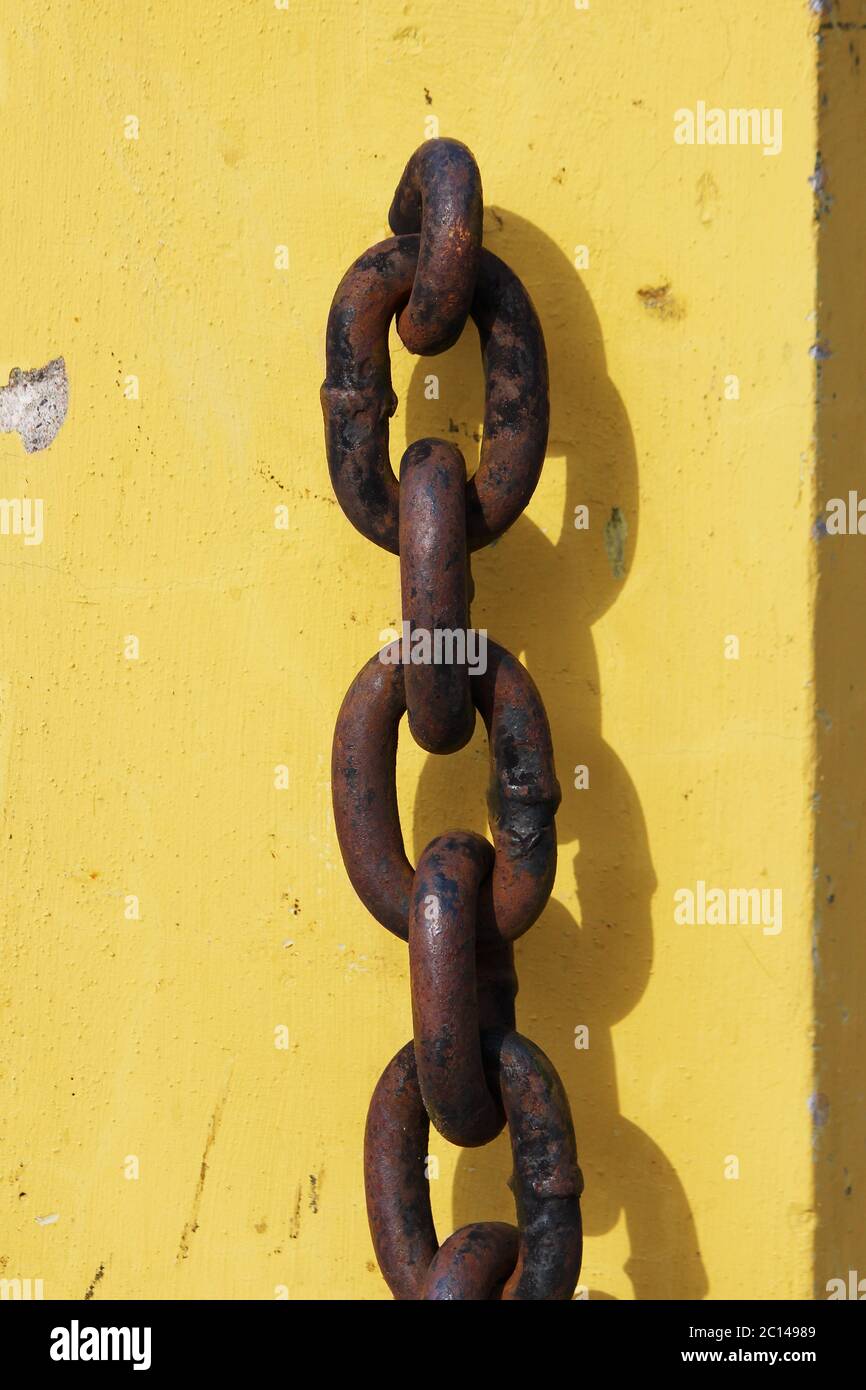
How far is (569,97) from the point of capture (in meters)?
1.29

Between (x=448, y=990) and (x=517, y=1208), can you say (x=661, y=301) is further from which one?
(x=517, y=1208)

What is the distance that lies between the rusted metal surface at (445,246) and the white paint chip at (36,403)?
1.42 ft

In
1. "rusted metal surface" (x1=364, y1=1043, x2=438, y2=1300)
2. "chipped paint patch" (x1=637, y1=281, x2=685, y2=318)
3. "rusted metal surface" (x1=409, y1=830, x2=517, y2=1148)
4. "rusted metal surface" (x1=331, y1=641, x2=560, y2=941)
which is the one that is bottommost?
"rusted metal surface" (x1=364, y1=1043, x2=438, y2=1300)

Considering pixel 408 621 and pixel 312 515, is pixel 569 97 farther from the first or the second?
pixel 408 621

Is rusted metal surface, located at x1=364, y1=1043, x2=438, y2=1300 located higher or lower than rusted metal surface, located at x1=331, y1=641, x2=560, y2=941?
lower

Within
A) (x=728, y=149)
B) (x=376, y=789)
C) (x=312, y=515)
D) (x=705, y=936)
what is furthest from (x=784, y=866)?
(x=728, y=149)

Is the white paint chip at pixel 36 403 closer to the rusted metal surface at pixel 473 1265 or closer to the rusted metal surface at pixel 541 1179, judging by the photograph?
the rusted metal surface at pixel 541 1179

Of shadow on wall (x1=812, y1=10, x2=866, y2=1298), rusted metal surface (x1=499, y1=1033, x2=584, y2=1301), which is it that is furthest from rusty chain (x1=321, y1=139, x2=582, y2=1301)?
shadow on wall (x1=812, y1=10, x2=866, y2=1298)

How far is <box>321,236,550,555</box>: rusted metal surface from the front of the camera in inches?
45.1

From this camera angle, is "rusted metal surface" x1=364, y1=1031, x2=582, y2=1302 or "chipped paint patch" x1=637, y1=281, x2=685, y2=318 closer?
"rusted metal surface" x1=364, y1=1031, x2=582, y2=1302

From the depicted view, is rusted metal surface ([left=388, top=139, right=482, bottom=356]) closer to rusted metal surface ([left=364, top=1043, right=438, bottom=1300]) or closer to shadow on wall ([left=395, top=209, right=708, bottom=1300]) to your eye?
shadow on wall ([left=395, top=209, right=708, bottom=1300])

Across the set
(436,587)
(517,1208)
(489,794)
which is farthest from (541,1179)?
(436,587)

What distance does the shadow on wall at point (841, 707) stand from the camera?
1.29m

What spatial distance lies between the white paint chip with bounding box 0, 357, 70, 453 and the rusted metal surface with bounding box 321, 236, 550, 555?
358 mm
